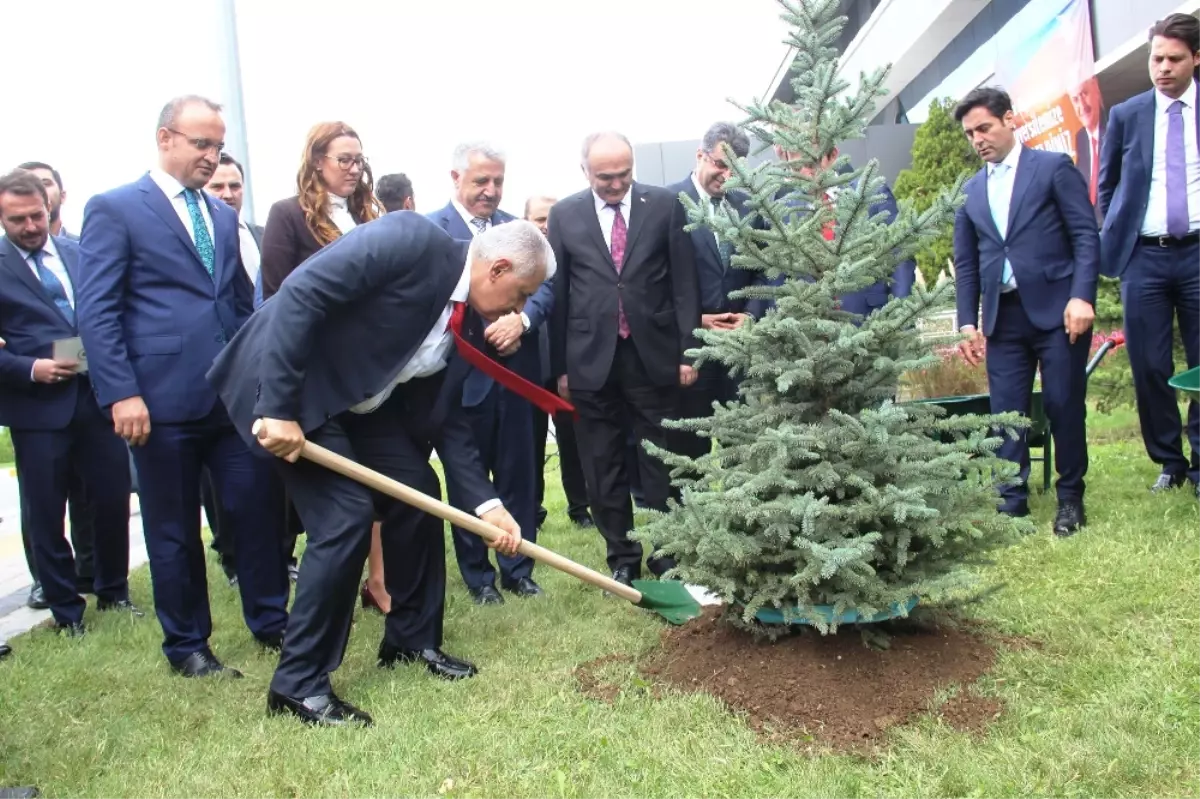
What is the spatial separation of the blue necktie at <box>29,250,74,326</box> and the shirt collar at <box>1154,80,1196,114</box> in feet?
18.9

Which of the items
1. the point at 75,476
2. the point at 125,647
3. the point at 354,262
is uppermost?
the point at 354,262

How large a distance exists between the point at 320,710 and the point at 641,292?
2.47 metres

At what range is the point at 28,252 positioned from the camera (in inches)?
216

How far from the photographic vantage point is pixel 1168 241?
5.71 m

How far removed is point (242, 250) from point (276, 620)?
5.48 ft

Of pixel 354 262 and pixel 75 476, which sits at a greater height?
pixel 354 262

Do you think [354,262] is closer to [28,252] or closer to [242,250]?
[242,250]

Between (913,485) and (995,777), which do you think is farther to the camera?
(913,485)

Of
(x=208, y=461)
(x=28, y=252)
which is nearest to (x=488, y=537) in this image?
(x=208, y=461)

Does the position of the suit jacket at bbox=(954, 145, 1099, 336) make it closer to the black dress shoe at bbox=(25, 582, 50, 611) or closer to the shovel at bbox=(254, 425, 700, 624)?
the shovel at bbox=(254, 425, 700, 624)

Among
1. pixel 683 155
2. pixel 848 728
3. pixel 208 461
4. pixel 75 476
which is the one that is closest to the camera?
pixel 848 728

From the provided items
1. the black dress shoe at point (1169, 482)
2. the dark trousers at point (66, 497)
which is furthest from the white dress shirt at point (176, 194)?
the black dress shoe at point (1169, 482)

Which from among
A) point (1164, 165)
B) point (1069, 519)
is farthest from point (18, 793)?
point (1164, 165)

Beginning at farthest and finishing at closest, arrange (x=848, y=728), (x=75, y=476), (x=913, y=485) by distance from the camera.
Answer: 1. (x=75, y=476)
2. (x=913, y=485)
3. (x=848, y=728)
